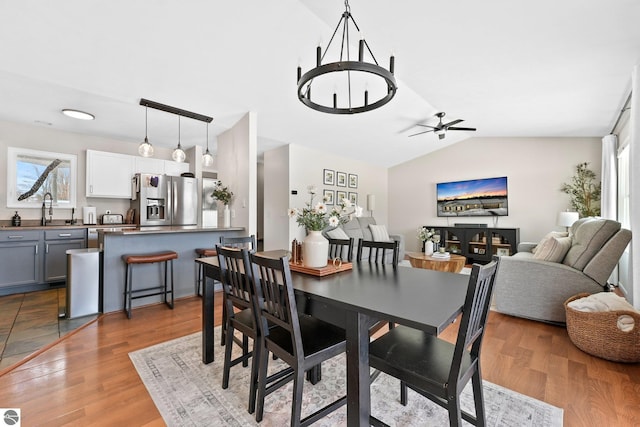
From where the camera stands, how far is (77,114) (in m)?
3.57

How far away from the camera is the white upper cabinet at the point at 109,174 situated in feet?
14.3

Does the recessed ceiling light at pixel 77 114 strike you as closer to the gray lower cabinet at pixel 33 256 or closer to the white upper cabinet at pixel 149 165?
the white upper cabinet at pixel 149 165

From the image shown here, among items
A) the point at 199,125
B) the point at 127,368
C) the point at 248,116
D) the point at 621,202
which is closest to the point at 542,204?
the point at 621,202

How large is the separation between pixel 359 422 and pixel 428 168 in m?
6.62

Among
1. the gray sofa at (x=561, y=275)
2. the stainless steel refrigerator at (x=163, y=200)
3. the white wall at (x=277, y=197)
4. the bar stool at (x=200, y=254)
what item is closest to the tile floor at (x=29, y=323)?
the bar stool at (x=200, y=254)

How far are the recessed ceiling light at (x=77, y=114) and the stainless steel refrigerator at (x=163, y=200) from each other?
106cm

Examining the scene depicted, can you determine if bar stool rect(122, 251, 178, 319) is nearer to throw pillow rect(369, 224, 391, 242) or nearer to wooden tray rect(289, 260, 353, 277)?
wooden tray rect(289, 260, 353, 277)

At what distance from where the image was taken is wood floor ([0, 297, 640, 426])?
1543mm

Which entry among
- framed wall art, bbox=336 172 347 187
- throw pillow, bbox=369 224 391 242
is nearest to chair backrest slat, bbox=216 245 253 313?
throw pillow, bbox=369 224 391 242

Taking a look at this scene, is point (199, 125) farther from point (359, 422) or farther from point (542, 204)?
point (542, 204)

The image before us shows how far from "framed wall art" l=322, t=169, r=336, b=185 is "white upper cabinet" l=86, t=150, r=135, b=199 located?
11.6 ft

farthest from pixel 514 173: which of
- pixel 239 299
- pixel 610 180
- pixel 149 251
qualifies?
pixel 149 251

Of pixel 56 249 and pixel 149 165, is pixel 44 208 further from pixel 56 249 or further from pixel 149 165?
pixel 149 165

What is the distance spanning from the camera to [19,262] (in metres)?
3.59
